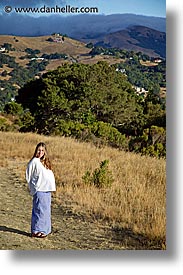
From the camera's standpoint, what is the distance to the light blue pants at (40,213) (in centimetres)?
652

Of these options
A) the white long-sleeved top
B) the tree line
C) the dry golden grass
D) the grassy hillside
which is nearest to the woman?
the white long-sleeved top

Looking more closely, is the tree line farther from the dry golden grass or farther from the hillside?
the hillside

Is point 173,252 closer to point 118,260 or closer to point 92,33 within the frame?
point 118,260

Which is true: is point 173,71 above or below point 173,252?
above

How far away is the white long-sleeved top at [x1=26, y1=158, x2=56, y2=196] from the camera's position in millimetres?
6504

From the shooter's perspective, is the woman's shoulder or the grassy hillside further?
the grassy hillside

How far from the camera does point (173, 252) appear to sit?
6.48 metres

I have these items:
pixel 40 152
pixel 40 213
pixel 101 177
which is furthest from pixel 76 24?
pixel 40 213

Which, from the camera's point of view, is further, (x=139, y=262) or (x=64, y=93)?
(x=64, y=93)

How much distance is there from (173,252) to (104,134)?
130 cm

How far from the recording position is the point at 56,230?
6621 mm

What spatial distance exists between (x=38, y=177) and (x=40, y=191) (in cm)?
12
